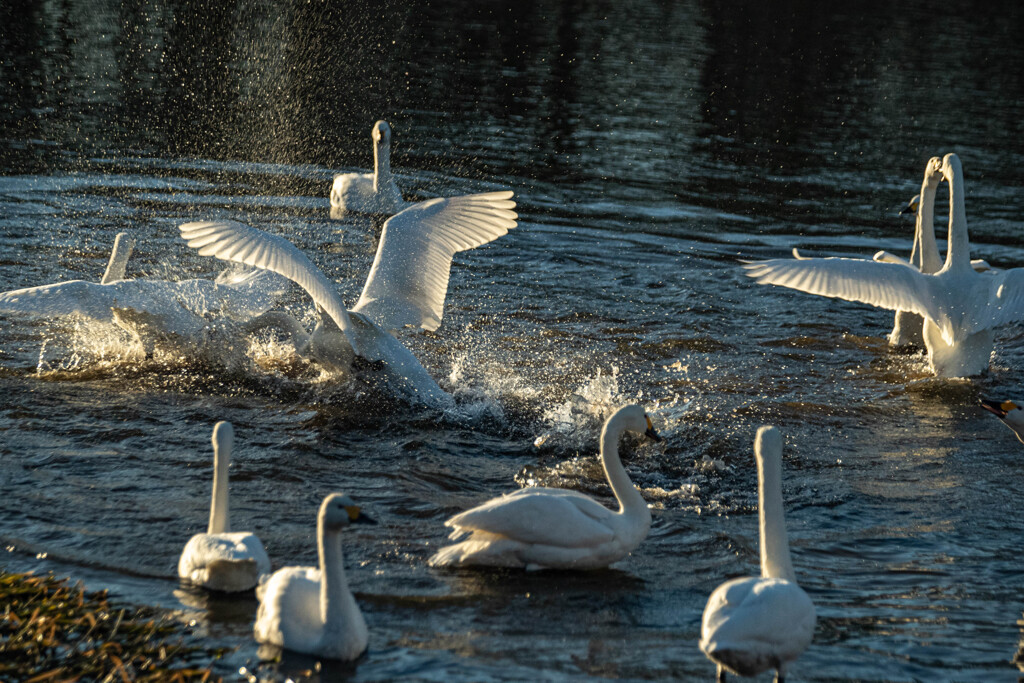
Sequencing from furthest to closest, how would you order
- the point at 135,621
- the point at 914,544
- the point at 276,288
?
the point at 276,288, the point at 914,544, the point at 135,621

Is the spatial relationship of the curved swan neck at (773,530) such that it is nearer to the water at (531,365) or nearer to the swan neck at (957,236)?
the water at (531,365)

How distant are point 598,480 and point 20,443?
13.2ft

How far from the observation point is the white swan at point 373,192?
15.6 meters

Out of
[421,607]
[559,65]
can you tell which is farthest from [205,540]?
[559,65]

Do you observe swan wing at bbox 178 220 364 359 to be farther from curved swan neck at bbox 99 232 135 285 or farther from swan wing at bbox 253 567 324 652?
swan wing at bbox 253 567 324 652

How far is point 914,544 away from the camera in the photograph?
7.43m

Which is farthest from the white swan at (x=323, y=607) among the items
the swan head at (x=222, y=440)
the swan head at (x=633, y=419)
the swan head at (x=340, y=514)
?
the swan head at (x=633, y=419)

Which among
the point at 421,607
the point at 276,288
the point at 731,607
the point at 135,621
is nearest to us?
the point at 731,607

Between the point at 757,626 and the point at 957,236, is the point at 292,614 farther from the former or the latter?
the point at 957,236

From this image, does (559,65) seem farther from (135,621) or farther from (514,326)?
(135,621)

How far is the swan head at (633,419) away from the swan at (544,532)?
0.49 meters

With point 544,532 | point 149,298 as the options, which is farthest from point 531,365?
point 544,532

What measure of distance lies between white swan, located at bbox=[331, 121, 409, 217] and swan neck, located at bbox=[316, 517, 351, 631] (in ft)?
33.8

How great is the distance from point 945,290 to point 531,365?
3.74 m
